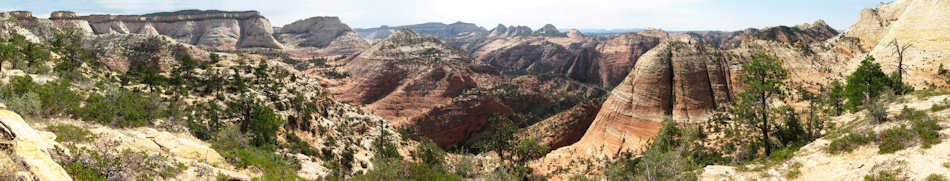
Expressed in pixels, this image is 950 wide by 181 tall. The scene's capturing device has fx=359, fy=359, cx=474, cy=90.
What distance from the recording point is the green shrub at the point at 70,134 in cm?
1349

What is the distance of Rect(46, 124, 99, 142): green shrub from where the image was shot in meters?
13.5

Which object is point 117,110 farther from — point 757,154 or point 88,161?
point 757,154

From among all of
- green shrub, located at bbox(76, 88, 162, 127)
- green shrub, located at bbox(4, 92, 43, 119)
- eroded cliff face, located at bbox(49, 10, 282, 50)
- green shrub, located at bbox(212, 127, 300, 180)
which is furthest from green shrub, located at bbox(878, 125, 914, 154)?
eroded cliff face, located at bbox(49, 10, 282, 50)

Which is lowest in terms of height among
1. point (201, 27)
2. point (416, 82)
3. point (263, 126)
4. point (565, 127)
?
point (565, 127)

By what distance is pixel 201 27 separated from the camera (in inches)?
5807

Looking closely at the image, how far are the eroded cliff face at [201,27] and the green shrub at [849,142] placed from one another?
6140 inches

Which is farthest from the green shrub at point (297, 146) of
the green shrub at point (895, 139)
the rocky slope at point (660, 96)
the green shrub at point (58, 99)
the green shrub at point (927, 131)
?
the green shrub at point (927, 131)

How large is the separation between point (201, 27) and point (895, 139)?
187614 millimetres

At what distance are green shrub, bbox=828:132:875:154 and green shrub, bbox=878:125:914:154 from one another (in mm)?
465

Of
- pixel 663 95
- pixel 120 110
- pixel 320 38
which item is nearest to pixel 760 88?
pixel 663 95

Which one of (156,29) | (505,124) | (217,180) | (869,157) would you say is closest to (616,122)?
(505,124)

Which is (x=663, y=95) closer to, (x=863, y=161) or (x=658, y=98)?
(x=658, y=98)

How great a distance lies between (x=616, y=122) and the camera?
38750mm

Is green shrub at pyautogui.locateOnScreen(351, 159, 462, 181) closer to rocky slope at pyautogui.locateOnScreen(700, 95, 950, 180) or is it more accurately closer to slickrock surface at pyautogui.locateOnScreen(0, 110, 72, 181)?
slickrock surface at pyautogui.locateOnScreen(0, 110, 72, 181)
